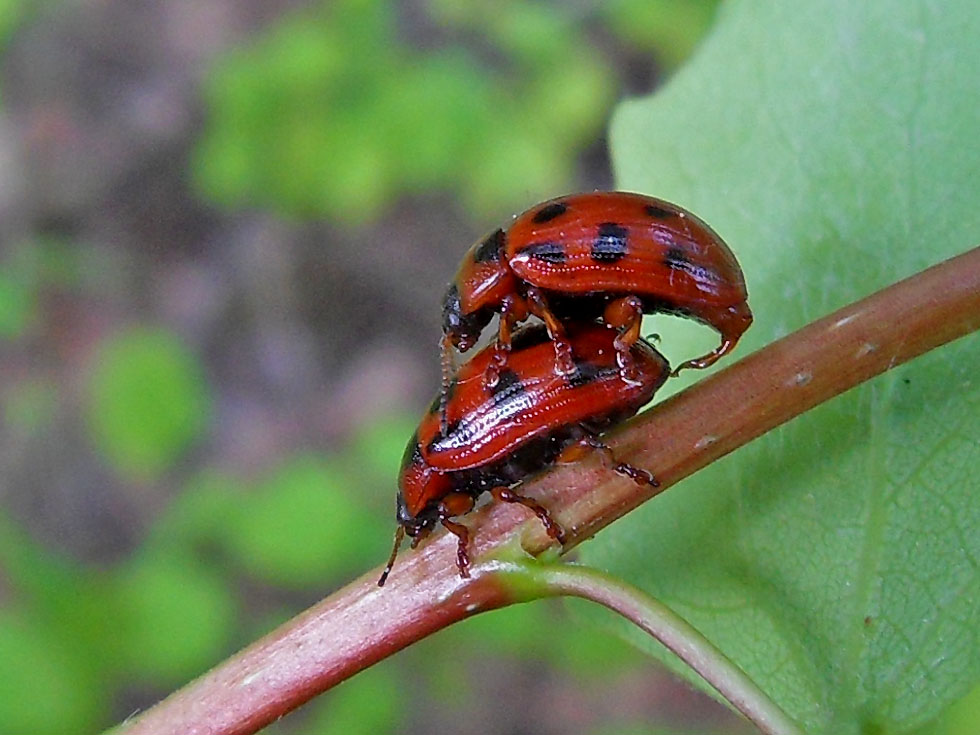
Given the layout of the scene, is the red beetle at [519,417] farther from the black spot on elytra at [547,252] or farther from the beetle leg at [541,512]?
the black spot on elytra at [547,252]

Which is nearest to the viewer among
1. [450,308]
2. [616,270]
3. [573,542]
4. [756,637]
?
[573,542]

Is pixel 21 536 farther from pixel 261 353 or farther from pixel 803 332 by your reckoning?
pixel 803 332

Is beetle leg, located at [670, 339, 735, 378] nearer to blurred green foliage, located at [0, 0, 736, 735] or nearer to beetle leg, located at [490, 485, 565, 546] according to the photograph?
beetle leg, located at [490, 485, 565, 546]

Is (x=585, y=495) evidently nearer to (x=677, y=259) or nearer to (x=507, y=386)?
(x=507, y=386)

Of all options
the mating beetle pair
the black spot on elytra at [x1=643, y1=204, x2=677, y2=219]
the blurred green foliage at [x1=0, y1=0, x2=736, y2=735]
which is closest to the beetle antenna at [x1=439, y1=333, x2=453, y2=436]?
the mating beetle pair

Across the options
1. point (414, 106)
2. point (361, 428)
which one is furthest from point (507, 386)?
point (414, 106)

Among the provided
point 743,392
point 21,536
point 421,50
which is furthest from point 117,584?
point 743,392

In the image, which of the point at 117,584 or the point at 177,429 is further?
the point at 177,429
